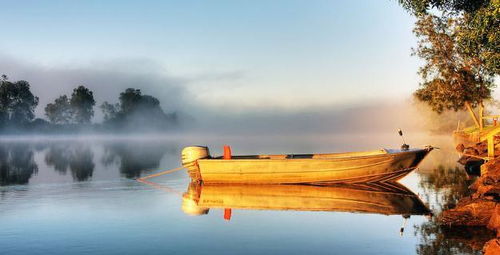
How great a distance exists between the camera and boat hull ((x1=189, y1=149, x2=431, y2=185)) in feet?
98.2

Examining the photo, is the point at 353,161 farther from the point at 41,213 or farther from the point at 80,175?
the point at 80,175

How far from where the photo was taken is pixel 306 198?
26094 millimetres

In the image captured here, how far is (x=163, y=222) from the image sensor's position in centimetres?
2091

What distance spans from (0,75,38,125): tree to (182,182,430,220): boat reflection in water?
16201 centimetres

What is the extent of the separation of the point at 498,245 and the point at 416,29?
37.8 m

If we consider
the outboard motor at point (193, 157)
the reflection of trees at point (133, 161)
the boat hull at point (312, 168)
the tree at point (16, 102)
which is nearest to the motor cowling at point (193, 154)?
the outboard motor at point (193, 157)

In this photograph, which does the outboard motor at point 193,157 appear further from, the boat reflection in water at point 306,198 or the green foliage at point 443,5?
the green foliage at point 443,5

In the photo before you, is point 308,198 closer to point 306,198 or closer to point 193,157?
point 306,198

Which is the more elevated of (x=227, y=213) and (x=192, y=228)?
(x=227, y=213)

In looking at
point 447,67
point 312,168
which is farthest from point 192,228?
point 447,67

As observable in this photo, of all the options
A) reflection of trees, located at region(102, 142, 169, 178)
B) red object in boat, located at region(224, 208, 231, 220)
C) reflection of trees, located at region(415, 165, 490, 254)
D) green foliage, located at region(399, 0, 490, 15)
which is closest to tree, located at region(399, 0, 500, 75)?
green foliage, located at region(399, 0, 490, 15)

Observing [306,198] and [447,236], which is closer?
[447,236]

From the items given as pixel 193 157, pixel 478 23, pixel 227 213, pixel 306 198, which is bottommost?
pixel 227 213

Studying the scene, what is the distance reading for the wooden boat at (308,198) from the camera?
23359 millimetres
